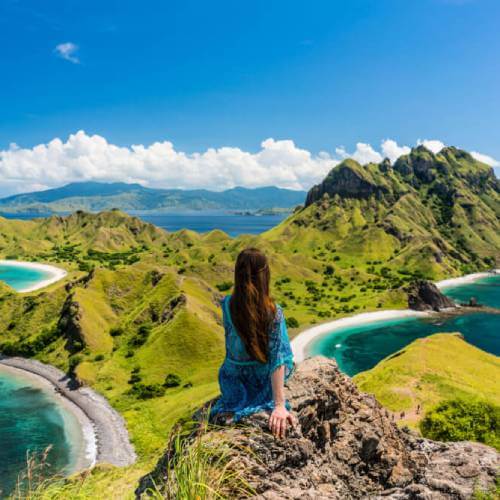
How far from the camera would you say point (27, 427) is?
228 feet

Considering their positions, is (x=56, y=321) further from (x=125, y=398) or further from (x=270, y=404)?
(x=270, y=404)

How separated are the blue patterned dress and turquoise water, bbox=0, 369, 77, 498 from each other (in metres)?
57.7

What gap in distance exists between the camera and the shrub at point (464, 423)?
34.7 metres

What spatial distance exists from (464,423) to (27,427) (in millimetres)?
73016

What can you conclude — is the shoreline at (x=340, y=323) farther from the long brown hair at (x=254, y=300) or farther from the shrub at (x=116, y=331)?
the long brown hair at (x=254, y=300)

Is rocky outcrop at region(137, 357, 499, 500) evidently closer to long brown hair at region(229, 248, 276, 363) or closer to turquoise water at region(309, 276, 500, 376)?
long brown hair at region(229, 248, 276, 363)

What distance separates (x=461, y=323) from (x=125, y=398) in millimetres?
136640

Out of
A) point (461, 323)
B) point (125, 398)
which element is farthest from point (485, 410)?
point (461, 323)

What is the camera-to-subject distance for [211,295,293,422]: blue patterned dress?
344 inches

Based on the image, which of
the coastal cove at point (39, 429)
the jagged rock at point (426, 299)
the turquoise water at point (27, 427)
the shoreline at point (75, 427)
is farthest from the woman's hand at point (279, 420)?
the jagged rock at point (426, 299)

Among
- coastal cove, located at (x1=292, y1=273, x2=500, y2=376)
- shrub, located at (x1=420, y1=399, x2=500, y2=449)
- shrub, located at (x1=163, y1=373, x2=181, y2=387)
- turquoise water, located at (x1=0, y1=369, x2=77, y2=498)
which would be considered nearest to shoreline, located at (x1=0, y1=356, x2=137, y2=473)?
turquoise water, located at (x1=0, y1=369, x2=77, y2=498)

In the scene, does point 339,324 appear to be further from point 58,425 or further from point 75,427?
point 58,425

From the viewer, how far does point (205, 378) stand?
8369 cm

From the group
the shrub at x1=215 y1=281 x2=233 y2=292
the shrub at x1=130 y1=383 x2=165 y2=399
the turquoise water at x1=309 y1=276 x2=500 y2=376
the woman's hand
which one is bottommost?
the turquoise water at x1=309 y1=276 x2=500 y2=376
